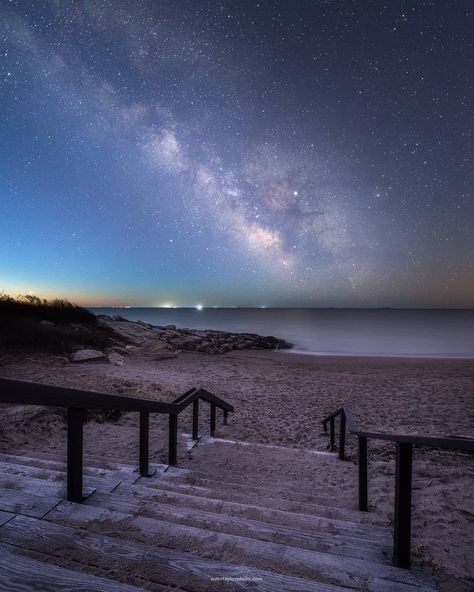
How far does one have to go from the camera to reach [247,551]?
5.87 ft

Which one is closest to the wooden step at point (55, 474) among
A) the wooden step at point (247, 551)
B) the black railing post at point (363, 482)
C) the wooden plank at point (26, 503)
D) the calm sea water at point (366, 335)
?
the wooden plank at point (26, 503)

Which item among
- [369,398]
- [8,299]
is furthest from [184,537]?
[8,299]

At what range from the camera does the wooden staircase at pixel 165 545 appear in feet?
4.88

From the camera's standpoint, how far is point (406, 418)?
8008mm

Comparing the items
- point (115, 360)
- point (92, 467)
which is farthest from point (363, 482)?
point (115, 360)

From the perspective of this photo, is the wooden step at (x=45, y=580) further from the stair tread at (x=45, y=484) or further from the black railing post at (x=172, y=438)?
the black railing post at (x=172, y=438)

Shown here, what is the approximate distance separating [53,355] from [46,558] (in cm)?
1147

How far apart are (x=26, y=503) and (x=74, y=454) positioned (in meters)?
0.35

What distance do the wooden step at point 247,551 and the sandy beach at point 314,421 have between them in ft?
2.09

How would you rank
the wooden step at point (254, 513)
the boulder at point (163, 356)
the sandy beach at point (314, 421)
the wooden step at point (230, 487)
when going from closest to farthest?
1. the wooden step at point (254, 513)
2. the sandy beach at point (314, 421)
3. the wooden step at point (230, 487)
4. the boulder at point (163, 356)

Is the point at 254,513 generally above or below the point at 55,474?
below

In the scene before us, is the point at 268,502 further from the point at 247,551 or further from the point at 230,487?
the point at 247,551

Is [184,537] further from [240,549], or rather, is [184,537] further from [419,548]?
[419,548]

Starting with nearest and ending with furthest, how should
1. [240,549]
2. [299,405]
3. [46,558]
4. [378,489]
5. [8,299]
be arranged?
[46,558] < [240,549] < [378,489] < [299,405] < [8,299]
